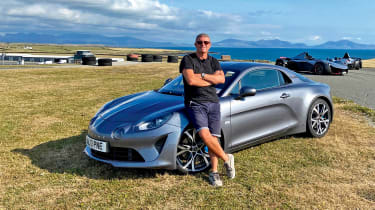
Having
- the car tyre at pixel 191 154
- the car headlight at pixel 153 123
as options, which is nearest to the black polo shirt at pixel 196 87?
the car headlight at pixel 153 123

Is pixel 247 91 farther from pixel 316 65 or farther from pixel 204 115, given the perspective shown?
pixel 316 65

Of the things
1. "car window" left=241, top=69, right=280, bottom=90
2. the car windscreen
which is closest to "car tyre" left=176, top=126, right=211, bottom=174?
the car windscreen

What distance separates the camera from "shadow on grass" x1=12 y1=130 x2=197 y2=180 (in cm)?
425

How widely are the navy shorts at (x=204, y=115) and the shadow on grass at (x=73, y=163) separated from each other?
29.6 inches

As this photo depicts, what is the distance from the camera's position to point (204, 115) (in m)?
3.78

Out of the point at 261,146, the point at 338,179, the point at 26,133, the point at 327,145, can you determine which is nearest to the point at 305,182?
the point at 338,179

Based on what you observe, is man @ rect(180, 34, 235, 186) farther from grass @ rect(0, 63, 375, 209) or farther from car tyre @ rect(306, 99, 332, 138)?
car tyre @ rect(306, 99, 332, 138)

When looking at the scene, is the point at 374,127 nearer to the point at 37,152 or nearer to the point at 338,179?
the point at 338,179

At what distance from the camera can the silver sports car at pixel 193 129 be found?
3.88 m

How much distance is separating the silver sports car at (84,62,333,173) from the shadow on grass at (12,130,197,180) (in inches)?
10.3

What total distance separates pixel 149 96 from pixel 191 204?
1.95 m

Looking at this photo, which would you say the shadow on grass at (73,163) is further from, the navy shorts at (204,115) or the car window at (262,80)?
the car window at (262,80)

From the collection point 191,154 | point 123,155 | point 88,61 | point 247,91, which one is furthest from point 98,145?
point 88,61

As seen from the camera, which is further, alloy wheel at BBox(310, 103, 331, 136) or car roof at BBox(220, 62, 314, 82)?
alloy wheel at BBox(310, 103, 331, 136)
